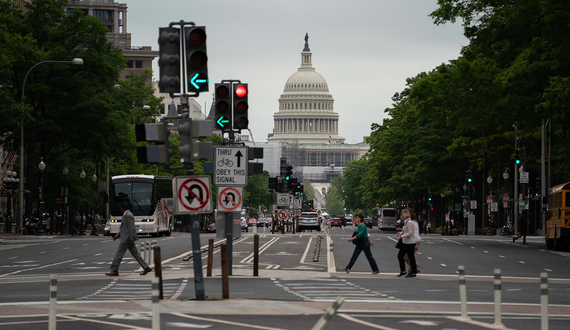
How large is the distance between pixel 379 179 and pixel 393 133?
27.3 feet

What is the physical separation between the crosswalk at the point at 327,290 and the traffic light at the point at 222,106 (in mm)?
3618

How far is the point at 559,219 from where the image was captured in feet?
131

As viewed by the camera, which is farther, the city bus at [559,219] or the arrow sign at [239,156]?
Answer: the city bus at [559,219]

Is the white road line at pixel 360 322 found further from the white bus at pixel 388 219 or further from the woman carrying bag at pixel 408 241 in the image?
the white bus at pixel 388 219

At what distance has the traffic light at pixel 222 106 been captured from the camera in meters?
19.3

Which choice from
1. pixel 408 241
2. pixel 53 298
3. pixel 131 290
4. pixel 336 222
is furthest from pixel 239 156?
pixel 336 222

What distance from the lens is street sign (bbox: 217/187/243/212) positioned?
22.1 metres

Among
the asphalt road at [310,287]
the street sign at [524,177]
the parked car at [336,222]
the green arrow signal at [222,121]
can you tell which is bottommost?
the parked car at [336,222]

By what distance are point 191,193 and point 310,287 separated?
4.80 m

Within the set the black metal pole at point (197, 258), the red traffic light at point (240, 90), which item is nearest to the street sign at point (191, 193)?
the black metal pole at point (197, 258)

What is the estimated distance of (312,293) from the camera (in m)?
19.0

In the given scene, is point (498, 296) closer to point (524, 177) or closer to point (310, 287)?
point (310, 287)

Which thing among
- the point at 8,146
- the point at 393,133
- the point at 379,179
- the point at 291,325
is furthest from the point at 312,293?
the point at 379,179

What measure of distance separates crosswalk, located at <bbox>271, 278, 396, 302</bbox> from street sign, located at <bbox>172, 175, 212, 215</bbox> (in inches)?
105
